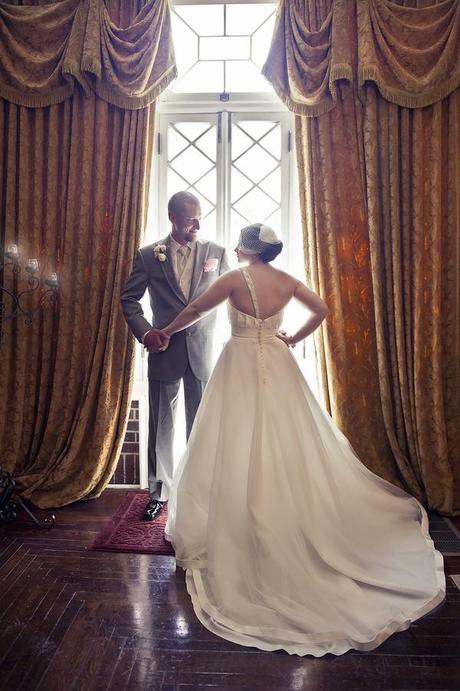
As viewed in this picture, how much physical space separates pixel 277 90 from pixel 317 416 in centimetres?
198

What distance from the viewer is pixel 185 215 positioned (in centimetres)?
A: 304

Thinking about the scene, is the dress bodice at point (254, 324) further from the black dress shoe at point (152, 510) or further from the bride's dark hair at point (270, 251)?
the black dress shoe at point (152, 510)

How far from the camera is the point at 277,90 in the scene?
3.30 m

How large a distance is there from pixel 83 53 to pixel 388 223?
206 cm

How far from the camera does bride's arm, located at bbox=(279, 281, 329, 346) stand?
2695mm

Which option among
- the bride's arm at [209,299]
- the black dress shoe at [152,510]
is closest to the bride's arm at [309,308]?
the bride's arm at [209,299]

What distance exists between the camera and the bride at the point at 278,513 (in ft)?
6.70

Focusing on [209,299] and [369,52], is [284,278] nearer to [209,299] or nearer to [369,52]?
[209,299]

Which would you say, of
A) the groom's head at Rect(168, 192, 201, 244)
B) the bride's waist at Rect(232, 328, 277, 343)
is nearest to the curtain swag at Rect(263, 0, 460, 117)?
the groom's head at Rect(168, 192, 201, 244)

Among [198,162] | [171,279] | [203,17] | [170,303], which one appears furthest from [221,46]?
[170,303]

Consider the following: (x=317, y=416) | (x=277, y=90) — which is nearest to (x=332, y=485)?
(x=317, y=416)

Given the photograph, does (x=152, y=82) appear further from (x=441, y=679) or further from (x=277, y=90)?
(x=441, y=679)

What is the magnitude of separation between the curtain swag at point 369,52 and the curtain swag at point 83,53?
0.70 m

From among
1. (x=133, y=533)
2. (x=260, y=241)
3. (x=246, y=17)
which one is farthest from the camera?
(x=246, y=17)
